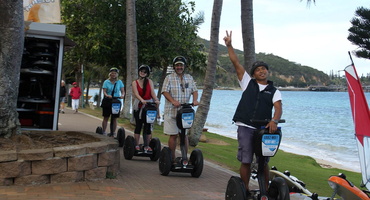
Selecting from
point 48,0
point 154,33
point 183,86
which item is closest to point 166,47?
point 154,33

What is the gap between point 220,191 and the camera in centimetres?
741

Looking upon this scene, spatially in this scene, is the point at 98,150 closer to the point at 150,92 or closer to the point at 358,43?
the point at 150,92

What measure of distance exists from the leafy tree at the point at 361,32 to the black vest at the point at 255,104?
13885 mm

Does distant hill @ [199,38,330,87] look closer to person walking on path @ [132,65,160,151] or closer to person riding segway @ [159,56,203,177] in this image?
person walking on path @ [132,65,160,151]

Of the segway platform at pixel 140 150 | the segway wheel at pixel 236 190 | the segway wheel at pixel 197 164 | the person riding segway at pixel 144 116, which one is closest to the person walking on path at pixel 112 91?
the person riding segway at pixel 144 116

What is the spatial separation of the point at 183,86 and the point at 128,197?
2683 millimetres

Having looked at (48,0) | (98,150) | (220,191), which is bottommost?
(220,191)

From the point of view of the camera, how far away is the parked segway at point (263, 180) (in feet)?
18.4

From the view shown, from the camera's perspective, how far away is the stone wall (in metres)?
6.29

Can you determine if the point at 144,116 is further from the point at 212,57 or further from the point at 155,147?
the point at 212,57

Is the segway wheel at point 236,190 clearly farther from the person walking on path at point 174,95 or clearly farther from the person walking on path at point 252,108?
the person walking on path at point 174,95

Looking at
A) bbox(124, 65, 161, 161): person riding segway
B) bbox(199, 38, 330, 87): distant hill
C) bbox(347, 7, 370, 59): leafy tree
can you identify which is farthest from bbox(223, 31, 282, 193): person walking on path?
bbox(199, 38, 330, 87): distant hill

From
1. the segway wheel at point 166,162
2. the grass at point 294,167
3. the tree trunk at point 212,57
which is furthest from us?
the tree trunk at point 212,57

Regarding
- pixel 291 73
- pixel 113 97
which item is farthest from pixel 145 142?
pixel 291 73
